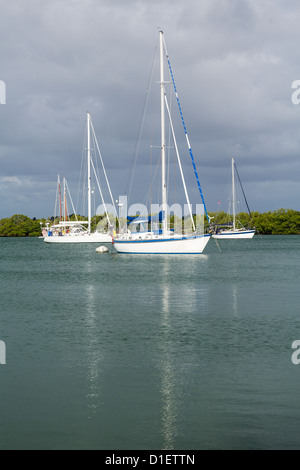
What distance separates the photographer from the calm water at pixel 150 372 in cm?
1098

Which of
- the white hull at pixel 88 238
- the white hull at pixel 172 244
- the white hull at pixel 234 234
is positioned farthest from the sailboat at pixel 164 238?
the white hull at pixel 234 234

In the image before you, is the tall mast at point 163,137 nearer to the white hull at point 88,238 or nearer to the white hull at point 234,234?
the white hull at point 88,238

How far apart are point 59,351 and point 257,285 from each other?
22738 mm

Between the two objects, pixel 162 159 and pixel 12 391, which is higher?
pixel 162 159

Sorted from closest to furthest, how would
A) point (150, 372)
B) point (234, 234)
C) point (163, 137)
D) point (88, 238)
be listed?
point (150, 372) → point (163, 137) → point (88, 238) → point (234, 234)

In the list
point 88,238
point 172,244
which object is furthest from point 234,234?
point 172,244

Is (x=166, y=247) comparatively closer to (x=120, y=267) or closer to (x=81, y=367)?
(x=120, y=267)

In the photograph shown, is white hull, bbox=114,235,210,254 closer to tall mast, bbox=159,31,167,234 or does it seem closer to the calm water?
tall mast, bbox=159,31,167,234

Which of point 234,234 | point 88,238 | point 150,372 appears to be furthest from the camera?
point 234,234

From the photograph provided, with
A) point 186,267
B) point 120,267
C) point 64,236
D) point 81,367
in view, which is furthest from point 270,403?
point 64,236

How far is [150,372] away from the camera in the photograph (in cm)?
1542

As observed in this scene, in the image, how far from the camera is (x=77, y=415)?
39.3 ft

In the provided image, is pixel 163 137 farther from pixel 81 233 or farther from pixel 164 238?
pixel 81 233

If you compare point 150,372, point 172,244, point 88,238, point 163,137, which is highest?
point 163,137
